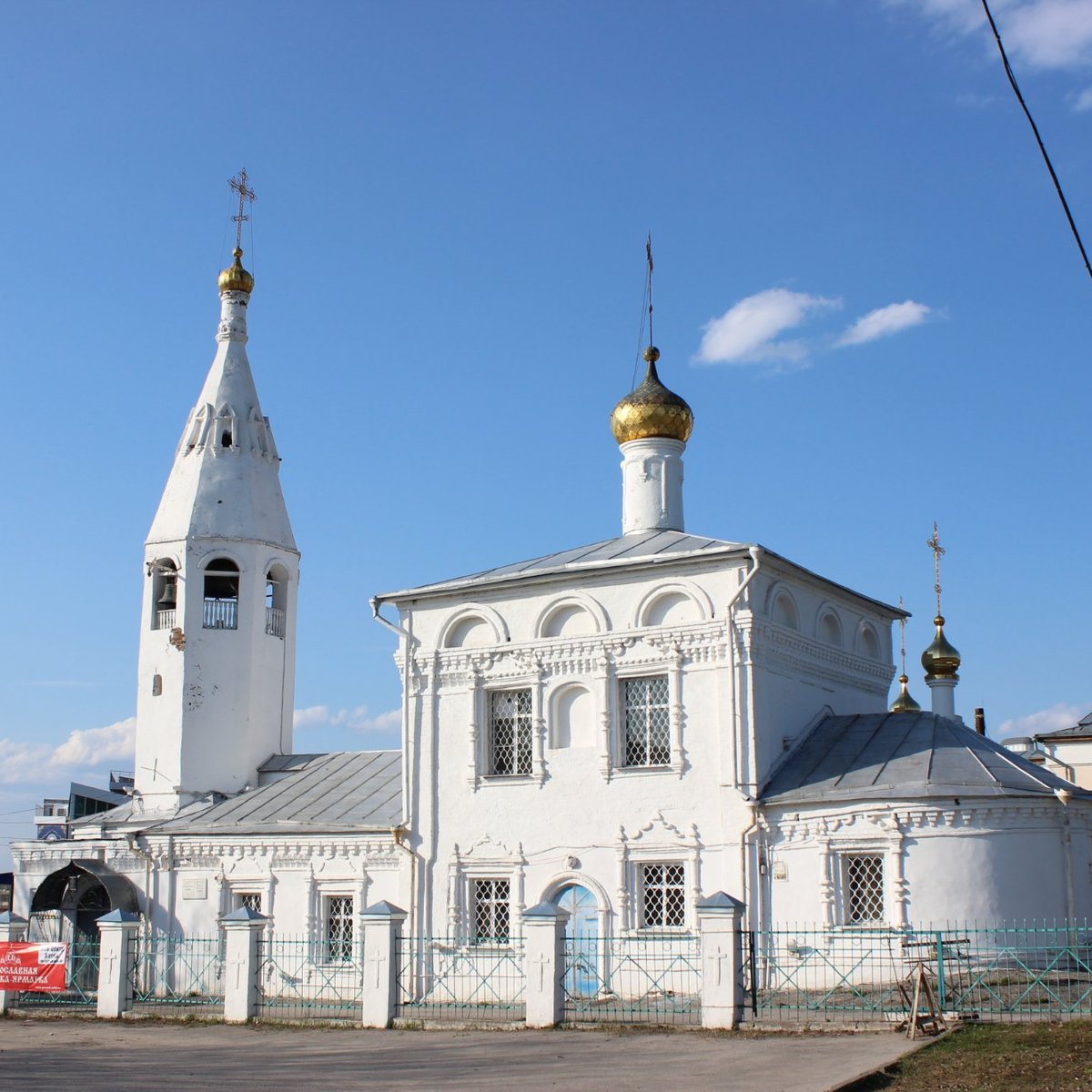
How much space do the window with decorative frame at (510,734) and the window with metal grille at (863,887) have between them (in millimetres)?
4105

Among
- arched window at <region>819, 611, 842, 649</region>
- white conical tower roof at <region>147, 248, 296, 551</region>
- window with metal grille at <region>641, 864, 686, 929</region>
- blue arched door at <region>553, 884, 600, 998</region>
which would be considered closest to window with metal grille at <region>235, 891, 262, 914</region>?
blue arched door at <region>553, 884, 600, 998</region>

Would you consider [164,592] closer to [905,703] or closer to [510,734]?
[510,734]

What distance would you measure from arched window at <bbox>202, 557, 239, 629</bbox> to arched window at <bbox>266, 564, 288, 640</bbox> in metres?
0.56

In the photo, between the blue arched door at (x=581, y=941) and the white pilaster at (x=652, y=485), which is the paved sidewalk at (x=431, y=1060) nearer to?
the blue arched door at (x=581, y=941)

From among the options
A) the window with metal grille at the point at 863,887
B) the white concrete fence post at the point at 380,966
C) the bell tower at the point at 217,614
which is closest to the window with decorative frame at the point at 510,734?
the white concrete fence post at the point at 380,966

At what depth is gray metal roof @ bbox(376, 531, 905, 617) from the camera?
16411 millimetres

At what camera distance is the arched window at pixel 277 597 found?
21.9 m

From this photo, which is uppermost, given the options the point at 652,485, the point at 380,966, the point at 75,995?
the point at 652,485

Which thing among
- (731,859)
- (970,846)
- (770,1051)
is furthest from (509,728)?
(770,1051)

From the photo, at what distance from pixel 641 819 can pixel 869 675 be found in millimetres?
4394

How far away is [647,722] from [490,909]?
119 inches

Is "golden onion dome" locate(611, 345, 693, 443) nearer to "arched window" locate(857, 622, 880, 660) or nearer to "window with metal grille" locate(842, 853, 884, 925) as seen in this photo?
"arched window" locate(857, 622, 880, 660)

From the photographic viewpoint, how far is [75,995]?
1752 cm

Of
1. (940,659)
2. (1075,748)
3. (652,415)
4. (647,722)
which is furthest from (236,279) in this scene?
(1075,748)
